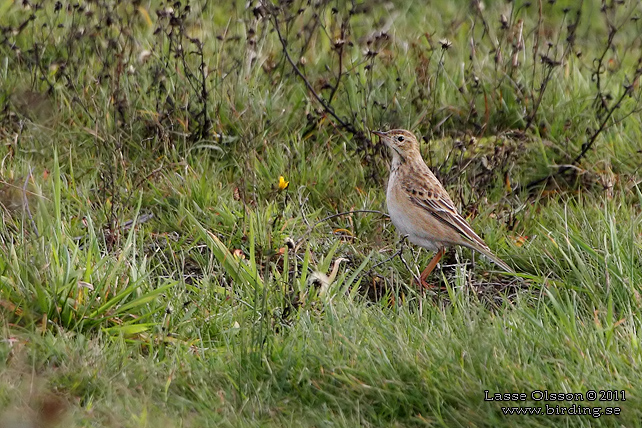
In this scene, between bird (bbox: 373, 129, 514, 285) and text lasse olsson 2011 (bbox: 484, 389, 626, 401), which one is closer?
text lasse olsson 2011 (bbox: 484, 389, 626, 401)

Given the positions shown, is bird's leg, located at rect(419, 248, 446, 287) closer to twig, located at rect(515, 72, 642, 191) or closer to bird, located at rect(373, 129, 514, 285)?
bird, located at rect(373, 129, 514, 285)

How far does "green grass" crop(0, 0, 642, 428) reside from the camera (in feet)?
13.2

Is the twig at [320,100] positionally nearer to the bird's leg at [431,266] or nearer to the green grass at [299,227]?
the green grass at [299,227]

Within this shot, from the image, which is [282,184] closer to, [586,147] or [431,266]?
[431,266]

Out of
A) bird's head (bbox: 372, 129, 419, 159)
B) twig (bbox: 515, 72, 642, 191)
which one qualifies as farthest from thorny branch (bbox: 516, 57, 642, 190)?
bird's head (bbox: 372, 129, 419, 159)

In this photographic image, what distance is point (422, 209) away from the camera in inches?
233

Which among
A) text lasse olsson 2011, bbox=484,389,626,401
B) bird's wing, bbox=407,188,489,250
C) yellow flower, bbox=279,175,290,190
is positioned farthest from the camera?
yellow flower, bbox=279,175,290,190

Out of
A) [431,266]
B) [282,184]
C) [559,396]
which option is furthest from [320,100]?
[559,396]

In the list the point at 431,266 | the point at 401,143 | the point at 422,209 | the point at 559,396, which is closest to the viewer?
the point at 559,396

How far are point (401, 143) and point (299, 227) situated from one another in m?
0.96

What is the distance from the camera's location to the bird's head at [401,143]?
248 inches

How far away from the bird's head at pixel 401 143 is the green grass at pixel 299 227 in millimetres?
435

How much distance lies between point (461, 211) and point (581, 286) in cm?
145

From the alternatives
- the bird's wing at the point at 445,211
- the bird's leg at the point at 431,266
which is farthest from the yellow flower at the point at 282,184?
the bird's leg at the point at 431,266
